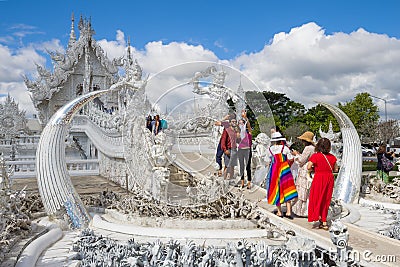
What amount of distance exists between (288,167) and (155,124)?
308 centimetres

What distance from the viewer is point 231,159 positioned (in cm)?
686

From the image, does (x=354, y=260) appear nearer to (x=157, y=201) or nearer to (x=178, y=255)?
(x=178, y=255)

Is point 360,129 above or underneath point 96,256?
above

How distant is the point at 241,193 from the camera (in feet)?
24.7

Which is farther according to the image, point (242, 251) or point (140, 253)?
point (140, 253)

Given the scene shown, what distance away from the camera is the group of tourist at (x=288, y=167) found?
20.0 ft

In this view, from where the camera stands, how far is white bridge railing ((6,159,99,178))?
1671 centimetres

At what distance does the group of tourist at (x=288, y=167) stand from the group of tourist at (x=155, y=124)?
1.41m

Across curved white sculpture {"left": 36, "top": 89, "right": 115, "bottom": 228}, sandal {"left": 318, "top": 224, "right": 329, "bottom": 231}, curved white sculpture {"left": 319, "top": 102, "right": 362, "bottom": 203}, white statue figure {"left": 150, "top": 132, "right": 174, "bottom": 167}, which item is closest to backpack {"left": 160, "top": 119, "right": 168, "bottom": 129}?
white statue figure {"left": 150, "top": 132, "right": 174, "bottom": 167}

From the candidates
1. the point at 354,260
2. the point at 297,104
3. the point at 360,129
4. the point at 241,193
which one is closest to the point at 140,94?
the point at 241,193

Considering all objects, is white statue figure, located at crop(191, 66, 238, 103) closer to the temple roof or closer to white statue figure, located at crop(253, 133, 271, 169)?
white statue figure, located at crop(253, 133, 271, 169)

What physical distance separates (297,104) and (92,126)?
27686 mm

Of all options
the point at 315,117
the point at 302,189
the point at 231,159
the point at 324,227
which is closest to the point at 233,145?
the point at 231,159

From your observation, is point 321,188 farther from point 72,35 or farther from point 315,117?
point 315,117
